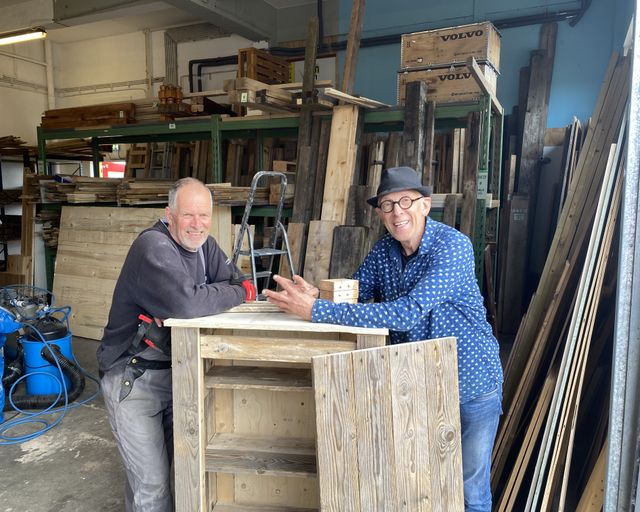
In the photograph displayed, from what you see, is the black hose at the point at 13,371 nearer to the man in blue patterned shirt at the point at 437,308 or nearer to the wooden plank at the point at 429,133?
the man in blue patterned shirt at the point at 437,308

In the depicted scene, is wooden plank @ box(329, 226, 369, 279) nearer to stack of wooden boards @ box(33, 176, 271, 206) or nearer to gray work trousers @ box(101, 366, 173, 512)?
stack of wooden boards @ box(33, 176, 271, 206)

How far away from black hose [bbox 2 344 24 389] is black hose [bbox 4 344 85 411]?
0.17 meters

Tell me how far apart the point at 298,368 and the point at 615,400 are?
1299mm

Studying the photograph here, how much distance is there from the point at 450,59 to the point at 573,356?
3341 millimetres

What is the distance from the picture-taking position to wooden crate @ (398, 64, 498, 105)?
4793mm

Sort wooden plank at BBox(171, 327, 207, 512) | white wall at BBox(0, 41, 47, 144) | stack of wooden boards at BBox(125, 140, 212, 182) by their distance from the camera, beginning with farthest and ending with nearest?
1. white wall at BBox(0, 41, 47, 144)
2. stack of wooden boards at BBox(125, 140, 212, 182)
3. wooden plank at BBox(171, 327, 207, 512)

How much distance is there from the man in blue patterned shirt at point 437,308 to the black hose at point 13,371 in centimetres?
385

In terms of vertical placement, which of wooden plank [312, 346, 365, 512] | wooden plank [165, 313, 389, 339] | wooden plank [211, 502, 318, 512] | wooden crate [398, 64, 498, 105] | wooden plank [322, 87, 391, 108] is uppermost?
wooden crate [398, 64, 498, 105]

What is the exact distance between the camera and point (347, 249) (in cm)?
458

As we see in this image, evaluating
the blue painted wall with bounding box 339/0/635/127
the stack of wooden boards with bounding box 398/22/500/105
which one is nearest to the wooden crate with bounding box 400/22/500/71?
the stack of wooden boards with bounding box 398/22/500/105

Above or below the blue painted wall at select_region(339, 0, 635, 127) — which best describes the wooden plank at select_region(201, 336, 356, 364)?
below

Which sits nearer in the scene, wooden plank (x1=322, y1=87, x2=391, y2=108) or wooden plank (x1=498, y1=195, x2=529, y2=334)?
wooden plank (x1=322, y1=87, x2=391, y2=108)

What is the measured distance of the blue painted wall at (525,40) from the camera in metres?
6.94

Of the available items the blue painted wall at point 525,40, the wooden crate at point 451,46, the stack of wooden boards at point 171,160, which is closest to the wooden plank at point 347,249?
the wooden crate at point 451,46
